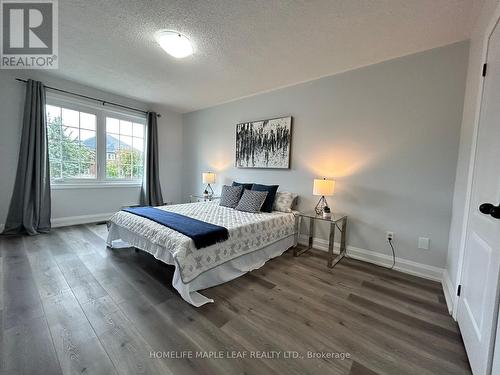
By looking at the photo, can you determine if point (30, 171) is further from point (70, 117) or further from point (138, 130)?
point (138, 130)

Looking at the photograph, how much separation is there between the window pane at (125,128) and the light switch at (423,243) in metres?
5.30

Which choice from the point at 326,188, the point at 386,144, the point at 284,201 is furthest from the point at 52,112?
the point at 386,144

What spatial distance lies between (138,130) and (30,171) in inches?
78.2

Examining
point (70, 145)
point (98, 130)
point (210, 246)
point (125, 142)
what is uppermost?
point (98, 130)

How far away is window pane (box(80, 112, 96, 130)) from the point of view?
3846 millimetres

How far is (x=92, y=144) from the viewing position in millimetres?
3992

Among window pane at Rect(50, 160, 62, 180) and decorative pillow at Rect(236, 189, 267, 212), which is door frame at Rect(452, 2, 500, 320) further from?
window pane at Rect(50, 160, 62, 180)

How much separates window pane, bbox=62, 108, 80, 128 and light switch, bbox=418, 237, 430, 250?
5518 millimetres

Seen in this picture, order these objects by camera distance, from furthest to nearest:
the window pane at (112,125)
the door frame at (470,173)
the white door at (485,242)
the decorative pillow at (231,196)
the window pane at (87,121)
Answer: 1. the window pane at (112,125)
2. the window pane at (87,121)
3. the decorative pillow at (231,196)
4. the door frame at (470,173)
5. the white door at (485,242)

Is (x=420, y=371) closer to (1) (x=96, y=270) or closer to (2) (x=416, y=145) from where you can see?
(2) (x=416, y=145)

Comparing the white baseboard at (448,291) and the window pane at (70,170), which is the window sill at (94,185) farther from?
the white baseboard at (448,291)

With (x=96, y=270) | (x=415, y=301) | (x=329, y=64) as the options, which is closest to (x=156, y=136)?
(x=96, y=270)

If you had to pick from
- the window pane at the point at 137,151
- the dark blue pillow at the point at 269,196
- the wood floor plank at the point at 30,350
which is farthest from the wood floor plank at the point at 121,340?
the window pane at the point at 137,151

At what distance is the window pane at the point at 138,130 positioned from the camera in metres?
4.60
